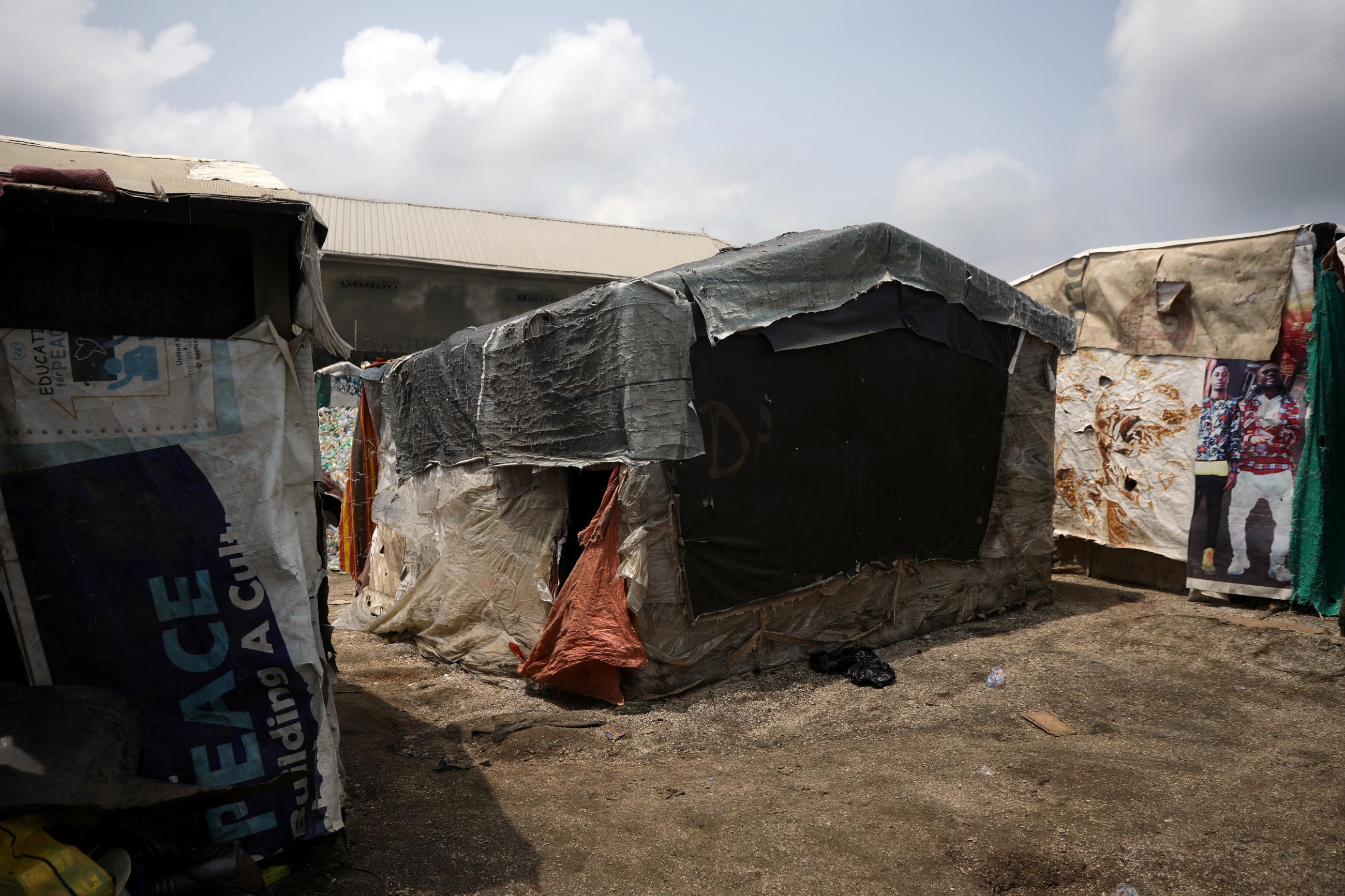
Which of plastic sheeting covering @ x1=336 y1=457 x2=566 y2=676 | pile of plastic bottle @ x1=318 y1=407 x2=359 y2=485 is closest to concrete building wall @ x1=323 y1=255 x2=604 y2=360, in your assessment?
pile of plastic bottle @ x1=318 y1=407 x2=359 y2=485

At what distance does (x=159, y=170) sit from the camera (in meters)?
3.38

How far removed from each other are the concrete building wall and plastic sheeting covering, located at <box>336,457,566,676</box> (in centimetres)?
1162

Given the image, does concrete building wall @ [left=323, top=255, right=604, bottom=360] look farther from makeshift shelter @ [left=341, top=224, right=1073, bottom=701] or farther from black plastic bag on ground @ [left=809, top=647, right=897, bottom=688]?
black plastic bag on ground @ [left=809, top=647, right=897, bottom=688]

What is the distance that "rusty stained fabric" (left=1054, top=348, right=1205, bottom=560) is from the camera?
27.5 feet

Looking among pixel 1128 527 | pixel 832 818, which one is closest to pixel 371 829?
pixel 832 818

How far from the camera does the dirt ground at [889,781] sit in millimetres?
3365

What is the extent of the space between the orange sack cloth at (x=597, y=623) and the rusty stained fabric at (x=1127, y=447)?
5.85 m

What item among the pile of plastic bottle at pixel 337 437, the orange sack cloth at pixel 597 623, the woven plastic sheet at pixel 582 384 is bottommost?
the orange sack cloth at pixel 597 623

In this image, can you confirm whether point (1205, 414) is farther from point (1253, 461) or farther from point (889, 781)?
point (889, 781)

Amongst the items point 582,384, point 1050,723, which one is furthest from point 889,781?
point 582,384

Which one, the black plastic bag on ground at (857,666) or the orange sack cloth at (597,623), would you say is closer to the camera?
the orange sack cloth at (597,623)

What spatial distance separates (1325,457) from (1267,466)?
0.47m

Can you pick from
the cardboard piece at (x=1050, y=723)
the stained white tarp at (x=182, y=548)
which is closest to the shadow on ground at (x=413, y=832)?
the stained white tarp at (x=182, y=548)

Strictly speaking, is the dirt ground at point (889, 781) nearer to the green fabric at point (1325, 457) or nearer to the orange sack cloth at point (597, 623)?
the orange sack cloth at point (597, 623)
